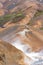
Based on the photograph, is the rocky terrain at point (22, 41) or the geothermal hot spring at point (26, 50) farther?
the geothermal hot spring at point (26, 50)

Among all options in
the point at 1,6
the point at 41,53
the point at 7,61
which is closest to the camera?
the point at 7,61

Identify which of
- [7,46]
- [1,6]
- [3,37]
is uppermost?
[1,6]

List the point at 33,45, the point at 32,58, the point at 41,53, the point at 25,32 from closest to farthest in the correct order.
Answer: the point at 32,58, the point at 41,53, the point at 33,45, the point at 25,32

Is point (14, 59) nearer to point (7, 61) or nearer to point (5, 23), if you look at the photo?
point (7, 61)

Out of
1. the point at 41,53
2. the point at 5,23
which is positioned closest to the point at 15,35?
the point at 41,53

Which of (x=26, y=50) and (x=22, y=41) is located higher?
(x=22, y=41)

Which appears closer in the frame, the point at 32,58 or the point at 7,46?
the point at 7,46

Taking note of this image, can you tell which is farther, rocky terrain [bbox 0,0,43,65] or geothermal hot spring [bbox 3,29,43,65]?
geothermal hot spring [bbox 3,29,43,65]

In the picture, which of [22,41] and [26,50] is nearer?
[26,50]
